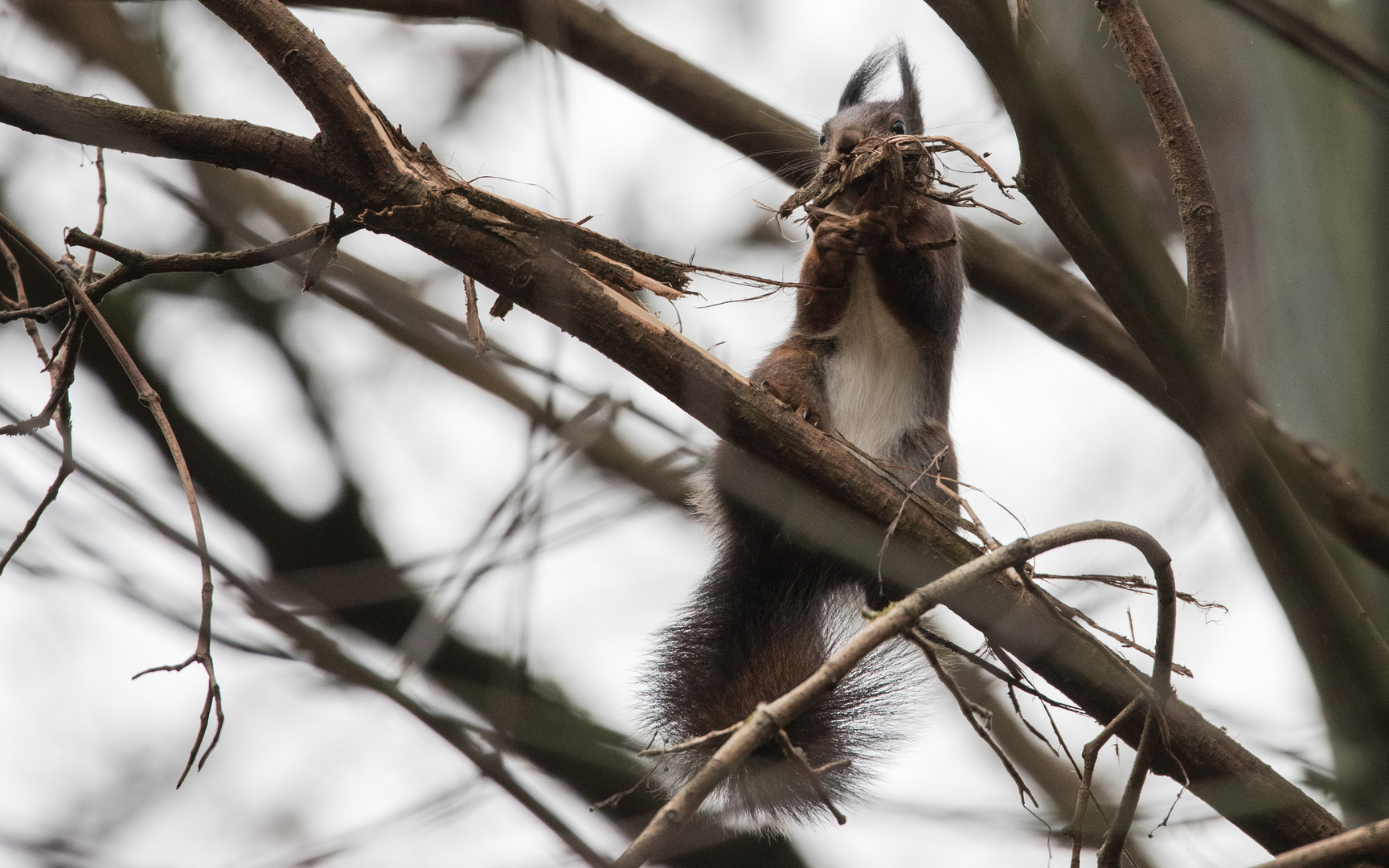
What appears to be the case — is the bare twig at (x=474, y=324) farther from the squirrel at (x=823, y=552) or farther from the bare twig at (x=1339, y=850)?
the bare twig at (x=1339, y=850)

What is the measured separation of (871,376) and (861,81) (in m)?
1.17

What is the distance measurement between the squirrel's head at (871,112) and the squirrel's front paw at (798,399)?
2.16 ft

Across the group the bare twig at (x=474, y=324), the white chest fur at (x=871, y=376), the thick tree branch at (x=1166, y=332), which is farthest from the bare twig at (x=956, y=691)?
the white chest fur at (x=871, y=376)

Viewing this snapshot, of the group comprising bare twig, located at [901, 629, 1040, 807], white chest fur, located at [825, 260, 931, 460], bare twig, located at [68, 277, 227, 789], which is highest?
white chest fur, located at [825, 260, 931, 460]

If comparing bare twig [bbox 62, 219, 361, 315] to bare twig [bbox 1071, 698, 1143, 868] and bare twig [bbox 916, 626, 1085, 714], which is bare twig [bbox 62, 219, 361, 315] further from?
bare twig [bbox 1071, 698, 1143, 868]

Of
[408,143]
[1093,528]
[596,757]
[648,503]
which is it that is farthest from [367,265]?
[1093,528]

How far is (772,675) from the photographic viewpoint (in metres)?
2.90

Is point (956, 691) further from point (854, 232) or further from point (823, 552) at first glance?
point (854, 232)

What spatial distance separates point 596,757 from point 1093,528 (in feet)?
6.14

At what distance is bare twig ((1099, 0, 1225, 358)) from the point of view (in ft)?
6.82

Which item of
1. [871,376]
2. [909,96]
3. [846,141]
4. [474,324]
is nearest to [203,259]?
[474,324]

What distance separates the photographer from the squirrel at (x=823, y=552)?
289 cm

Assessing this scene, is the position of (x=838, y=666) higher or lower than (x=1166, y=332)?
lower

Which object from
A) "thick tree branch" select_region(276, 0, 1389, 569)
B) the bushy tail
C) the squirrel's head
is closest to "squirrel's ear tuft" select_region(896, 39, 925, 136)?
the squirrel's head
